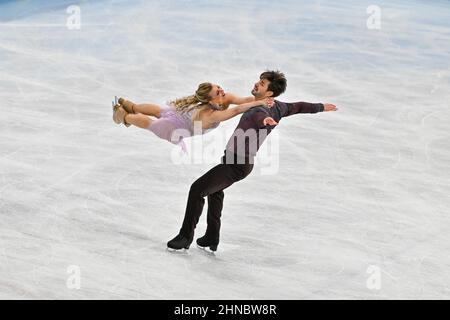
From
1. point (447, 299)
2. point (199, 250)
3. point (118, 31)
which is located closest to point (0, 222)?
point (199, 250)

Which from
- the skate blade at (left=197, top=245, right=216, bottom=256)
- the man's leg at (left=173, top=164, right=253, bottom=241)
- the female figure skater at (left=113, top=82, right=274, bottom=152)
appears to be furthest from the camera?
the skate blade at (left=197, top=245, right=216, bottom=256)

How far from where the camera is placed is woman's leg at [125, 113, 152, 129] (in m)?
7.69

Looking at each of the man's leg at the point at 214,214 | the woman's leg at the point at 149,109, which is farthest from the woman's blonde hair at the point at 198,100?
the man's leg at the point at 214,214

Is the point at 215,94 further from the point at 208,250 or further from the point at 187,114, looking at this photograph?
the point at 208,250

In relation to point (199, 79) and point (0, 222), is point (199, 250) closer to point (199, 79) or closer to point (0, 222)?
point (0, 222)

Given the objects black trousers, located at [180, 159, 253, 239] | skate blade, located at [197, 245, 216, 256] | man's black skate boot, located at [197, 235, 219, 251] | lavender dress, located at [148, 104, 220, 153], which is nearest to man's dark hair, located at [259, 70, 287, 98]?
lavender dress, located at [148, 104, 220, 153]

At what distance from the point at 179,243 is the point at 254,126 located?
1.30m

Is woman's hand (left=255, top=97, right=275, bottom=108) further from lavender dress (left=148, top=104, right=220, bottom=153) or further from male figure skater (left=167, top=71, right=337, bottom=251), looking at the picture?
lavender dress (left=148, top=104, right=220, bottom=153)

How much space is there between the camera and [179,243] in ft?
27.7

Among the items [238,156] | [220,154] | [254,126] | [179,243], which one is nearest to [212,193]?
[238,156]

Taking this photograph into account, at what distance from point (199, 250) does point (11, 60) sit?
5.34 metres

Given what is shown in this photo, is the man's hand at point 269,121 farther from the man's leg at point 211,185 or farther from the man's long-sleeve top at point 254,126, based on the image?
the man's leg at point 211,185

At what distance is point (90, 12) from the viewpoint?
14.5 meters

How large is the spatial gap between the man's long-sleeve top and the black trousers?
9 centimetres
